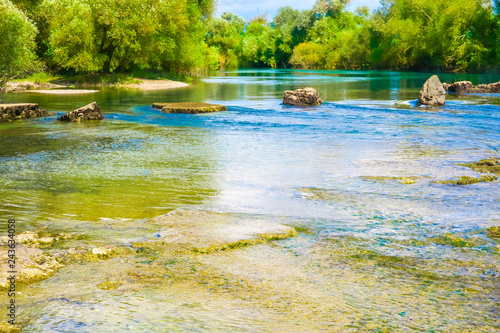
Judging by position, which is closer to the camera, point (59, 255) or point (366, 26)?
point (59, 255)

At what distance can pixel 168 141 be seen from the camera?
14.1 meters

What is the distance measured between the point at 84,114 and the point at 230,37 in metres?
88.7

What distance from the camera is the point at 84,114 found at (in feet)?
62.5

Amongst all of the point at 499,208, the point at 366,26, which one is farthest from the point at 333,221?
the point at 366,26

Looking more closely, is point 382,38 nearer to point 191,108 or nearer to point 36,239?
point 191,108

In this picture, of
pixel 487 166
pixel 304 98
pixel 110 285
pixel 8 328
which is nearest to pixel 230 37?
pixel 304 98

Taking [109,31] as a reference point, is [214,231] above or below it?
below

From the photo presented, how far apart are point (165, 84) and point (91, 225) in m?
38.8

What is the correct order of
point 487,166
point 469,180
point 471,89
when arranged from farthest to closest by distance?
1. point 471,89
2. point 487,166
3. point 469,180

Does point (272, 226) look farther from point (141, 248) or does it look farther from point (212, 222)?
point (141, 248)

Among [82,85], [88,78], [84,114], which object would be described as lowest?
[84,114]

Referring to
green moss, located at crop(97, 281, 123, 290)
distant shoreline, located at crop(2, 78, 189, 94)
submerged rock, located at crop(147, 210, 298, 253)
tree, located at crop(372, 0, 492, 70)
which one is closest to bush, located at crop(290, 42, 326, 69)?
tree, located at crop(372, 0, 492, 70)

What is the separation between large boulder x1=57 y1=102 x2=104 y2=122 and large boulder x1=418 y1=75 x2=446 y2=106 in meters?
15.2

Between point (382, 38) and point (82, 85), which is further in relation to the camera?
point (382, 38)
